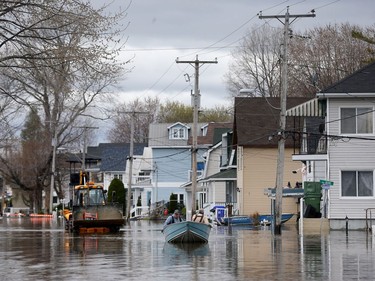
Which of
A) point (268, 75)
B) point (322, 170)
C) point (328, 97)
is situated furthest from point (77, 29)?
point (268, 75)

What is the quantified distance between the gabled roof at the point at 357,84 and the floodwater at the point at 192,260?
9925 mm

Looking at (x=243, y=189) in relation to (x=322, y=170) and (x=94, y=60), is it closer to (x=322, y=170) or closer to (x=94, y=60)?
(x=322, y=170)

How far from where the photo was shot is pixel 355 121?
46250mm

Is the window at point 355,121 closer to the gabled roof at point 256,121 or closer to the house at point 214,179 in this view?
the gabled roof at point 256,121

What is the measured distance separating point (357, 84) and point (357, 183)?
16.5 feet

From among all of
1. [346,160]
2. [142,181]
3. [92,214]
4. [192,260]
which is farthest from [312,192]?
[142,181]

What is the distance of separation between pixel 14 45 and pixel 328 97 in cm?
2391

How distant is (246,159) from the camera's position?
62531 mm

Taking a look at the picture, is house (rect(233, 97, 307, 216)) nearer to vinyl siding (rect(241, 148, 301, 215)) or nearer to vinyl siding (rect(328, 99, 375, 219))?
vinyl siding (rect(241, 148, 301, 215))

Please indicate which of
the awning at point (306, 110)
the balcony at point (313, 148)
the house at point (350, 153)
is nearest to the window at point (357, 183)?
the house at point (350, 153)

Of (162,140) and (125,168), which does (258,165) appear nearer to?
(162,140)

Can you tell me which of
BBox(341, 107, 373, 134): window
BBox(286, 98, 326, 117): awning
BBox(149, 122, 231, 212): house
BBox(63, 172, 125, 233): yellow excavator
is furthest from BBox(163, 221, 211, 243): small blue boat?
BBox(149, 122, 231, 212): house

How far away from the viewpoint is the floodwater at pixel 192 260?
2136 cm

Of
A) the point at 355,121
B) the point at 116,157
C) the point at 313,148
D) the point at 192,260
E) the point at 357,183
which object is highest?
the point at 116,157
